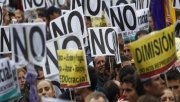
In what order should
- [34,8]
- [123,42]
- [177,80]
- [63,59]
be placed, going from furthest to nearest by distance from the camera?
1. [34,8]
2. [123,42]
3. [177,80]
4. [63,59]

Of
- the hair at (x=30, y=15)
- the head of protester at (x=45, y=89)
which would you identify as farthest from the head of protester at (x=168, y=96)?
the hair at (x=30, y=15)

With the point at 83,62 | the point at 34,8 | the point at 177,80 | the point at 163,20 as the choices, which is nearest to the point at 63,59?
the point at 83,62

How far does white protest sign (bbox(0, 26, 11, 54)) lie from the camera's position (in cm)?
1153

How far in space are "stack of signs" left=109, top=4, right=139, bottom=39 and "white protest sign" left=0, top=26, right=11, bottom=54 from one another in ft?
6.84

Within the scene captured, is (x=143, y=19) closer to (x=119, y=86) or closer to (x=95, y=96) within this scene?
(x=119, y=86)

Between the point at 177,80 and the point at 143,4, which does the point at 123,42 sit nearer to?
the point at 143,4

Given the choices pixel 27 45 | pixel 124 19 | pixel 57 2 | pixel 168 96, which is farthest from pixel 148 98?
pixel 57 2

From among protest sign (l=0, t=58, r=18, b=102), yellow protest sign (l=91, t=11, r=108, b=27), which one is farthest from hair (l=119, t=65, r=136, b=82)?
yellow protest sign (l=91, t=11, r=108, b=27)

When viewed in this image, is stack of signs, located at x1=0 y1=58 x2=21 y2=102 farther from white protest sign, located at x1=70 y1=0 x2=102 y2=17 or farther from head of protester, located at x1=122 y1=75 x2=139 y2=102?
white protest sign, located at x1=70 y1=0 x2=102 y2=17

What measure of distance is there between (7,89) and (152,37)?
1.84 m

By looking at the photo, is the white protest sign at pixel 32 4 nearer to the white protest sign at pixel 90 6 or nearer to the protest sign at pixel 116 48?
the white protest sign at pixel 90 6

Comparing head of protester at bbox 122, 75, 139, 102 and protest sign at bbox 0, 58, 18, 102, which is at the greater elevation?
protest sign at bbox 0, 58, 18, 102

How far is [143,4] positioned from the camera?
14836 mm

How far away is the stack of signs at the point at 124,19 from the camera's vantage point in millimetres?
12430
